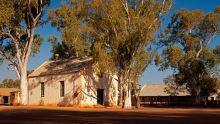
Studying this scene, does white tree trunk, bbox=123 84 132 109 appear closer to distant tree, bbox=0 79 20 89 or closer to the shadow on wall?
the shadow on wall

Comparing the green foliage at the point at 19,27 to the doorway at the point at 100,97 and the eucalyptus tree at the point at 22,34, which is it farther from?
the doorway at the point at 100,97

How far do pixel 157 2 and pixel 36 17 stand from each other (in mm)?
16575

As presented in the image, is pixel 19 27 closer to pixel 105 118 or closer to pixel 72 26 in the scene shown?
pixel 72 26

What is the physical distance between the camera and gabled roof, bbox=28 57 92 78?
49844 millimetres

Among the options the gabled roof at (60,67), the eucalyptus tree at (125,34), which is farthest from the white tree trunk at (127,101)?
the gabled roof at (60,67)

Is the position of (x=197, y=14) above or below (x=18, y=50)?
above

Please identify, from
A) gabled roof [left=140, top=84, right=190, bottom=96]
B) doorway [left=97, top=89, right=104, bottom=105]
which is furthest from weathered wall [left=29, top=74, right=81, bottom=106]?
gabled roof [left=140, top=84, right=190, bottom=96]

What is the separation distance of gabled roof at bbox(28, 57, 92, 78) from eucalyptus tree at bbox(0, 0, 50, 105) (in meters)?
2.36

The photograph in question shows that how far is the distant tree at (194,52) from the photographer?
66.0 metres

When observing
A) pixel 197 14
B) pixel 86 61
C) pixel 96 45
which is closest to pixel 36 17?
pixel 86 61

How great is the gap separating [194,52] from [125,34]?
26905 mm

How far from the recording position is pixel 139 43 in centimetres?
4231

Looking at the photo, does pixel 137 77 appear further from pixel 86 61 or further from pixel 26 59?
pixel 26 59

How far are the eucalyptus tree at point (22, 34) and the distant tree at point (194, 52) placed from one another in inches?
838
